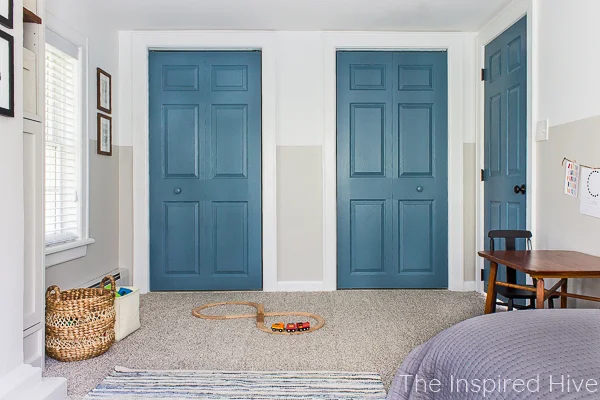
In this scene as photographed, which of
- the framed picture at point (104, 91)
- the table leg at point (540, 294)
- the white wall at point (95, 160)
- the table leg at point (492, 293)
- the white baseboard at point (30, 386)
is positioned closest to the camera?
the white baseboard at point (30, 386)

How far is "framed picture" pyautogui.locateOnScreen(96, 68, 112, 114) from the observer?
3461 millimetres

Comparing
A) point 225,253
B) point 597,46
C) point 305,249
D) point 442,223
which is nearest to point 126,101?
point 225,253

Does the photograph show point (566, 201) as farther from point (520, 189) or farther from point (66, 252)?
point (66, 252)

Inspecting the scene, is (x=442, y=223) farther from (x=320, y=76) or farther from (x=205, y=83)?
(x=205, y=83)

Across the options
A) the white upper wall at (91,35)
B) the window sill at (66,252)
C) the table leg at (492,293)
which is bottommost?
the table leg at (492,293)

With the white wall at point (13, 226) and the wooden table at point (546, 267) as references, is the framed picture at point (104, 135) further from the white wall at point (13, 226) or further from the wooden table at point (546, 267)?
the wooden table at point (546, 267)

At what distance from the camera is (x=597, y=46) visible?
231 centimetres

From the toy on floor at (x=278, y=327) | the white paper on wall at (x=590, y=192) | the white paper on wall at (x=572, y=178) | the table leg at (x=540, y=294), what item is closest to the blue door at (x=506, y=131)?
the white paper on wall at (x=572, y=178)

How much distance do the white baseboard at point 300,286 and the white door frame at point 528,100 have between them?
137 cm

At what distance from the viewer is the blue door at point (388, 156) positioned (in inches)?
156

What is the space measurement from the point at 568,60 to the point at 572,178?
68 cm

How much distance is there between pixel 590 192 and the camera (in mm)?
2367

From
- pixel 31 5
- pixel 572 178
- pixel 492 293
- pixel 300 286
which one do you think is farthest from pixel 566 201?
pixel 31 5

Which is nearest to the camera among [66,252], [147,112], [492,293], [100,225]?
[492,293]
